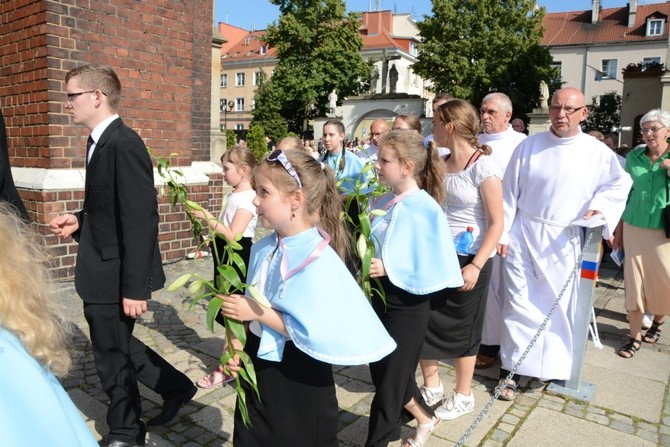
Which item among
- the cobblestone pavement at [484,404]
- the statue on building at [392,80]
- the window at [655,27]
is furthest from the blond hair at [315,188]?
the window at [655,27]

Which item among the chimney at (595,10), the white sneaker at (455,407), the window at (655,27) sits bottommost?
the white sneaker at (455,407)

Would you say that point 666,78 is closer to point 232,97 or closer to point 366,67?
point 366,67

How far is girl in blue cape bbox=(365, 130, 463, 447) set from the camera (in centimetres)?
293

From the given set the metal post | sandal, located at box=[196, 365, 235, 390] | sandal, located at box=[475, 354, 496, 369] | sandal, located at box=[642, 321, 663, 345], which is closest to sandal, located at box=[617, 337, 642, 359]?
sandal, located at box=[642, 321, 663, 345]

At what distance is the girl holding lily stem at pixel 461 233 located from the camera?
3.54 metres

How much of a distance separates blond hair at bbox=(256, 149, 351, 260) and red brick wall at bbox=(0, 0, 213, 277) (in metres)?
4.54

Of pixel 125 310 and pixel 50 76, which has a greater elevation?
pixel 50 76

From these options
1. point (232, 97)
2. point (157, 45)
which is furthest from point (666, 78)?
point (232, 97)

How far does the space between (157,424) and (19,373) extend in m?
2.48

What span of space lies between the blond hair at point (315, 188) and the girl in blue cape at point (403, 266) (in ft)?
1.30

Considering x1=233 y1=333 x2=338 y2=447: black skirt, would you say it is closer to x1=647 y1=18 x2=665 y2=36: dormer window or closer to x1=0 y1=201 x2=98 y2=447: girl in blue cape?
x1=0 y1=201 x2=98 y2=447: girl in blue cape

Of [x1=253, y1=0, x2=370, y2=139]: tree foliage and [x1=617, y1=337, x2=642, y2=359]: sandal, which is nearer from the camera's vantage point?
[x1=617, y1=337, x2=642, y2=359]: sandal

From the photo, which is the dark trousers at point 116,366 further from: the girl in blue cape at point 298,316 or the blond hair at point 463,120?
the blond hair at point 463,120

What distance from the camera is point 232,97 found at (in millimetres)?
74000
